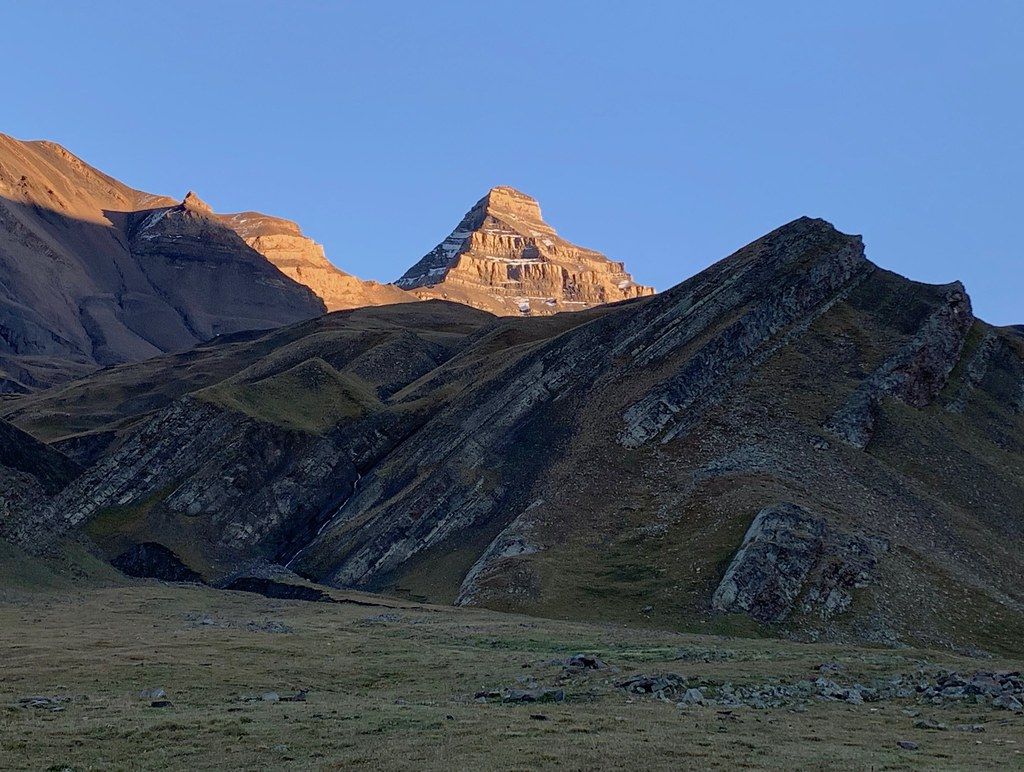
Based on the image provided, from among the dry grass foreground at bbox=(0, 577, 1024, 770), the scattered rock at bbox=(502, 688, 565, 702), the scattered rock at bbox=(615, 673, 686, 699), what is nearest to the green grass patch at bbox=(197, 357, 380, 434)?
the dry grass foreground at bbox=(0, 577, 1024, 770)

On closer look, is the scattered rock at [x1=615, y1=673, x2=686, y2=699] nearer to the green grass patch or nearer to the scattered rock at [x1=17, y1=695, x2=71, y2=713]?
the scattered rock at [x1=17, y1=695, x2=71, y2=713]

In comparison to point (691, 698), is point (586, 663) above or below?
below

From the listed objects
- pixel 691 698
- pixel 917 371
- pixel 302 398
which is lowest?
pixel 691 698

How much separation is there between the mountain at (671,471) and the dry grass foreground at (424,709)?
1527 cm

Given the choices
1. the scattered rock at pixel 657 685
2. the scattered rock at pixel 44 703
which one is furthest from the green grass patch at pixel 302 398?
the scattered rock at pixel 657 685

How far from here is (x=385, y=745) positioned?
33.3m

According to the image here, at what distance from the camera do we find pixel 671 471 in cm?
10481

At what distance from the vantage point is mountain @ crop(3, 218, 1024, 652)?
275 ft

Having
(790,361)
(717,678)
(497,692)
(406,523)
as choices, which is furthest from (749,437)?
(497,692)

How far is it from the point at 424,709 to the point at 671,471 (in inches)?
2656

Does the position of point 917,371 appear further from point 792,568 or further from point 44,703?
point 44,703

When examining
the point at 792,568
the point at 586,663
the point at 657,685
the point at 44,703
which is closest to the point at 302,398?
the point at 792,568

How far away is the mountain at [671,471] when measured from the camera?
275ft

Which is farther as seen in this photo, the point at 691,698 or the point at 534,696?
the point at 534,696
